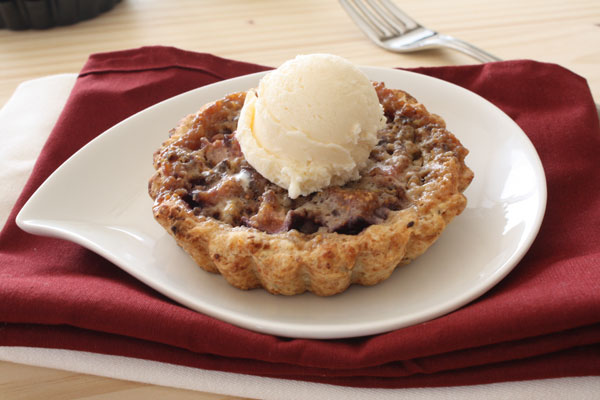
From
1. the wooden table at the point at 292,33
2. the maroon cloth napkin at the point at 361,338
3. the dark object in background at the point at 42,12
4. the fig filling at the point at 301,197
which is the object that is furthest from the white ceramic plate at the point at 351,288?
the dark object in background at the point at 42,12

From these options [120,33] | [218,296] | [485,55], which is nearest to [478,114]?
[485,55]

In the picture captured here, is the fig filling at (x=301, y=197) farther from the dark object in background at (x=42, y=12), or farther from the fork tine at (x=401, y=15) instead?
the dark object in background at (x=42, y=12)

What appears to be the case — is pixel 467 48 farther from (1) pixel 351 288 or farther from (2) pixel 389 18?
(1) pixel 351 288

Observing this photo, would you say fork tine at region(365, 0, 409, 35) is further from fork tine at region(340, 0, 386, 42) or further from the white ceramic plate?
the white ceramic plate

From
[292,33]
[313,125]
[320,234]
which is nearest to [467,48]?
[292,33]

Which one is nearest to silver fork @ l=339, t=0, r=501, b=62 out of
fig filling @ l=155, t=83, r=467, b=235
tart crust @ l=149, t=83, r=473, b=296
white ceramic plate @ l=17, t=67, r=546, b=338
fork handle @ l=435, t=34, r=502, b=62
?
fork handle @ l=435, t=34, r=502, b=62

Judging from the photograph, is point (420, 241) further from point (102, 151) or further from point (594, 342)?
point (102, 151)
